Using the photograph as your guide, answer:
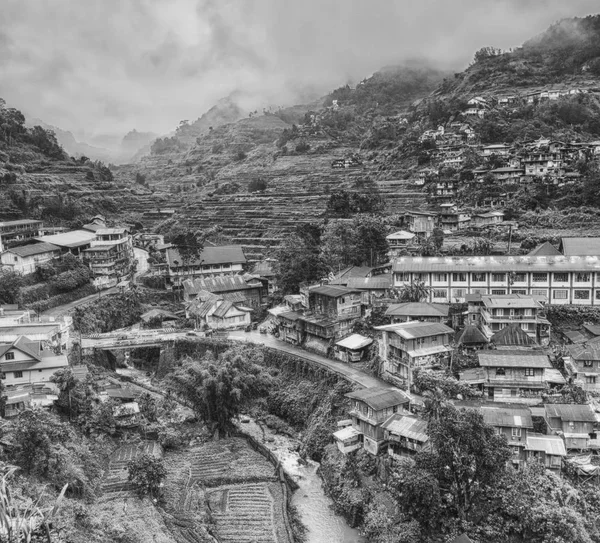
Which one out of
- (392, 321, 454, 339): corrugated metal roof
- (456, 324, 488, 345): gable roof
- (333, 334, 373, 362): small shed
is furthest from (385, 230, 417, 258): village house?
(392, 321, 454, 339): corrugated metal roof

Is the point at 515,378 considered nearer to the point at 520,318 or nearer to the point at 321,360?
the point at 520,318

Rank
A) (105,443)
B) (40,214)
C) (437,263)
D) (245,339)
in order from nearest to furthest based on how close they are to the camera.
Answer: (105,443) → (437,263) → (245,339) → (40,214)

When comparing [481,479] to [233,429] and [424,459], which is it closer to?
[424,459]

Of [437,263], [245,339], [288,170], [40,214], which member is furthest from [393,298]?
[288,170]

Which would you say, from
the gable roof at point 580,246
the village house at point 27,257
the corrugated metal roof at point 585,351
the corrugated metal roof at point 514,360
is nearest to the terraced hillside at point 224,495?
the corrugated metal roof at point 514,360

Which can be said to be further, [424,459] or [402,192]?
[402,192]

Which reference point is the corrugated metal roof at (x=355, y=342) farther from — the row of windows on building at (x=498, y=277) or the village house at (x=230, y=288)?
the village house at (x=230, y=288)
